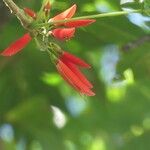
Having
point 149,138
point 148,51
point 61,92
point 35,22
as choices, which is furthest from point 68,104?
point 35,22

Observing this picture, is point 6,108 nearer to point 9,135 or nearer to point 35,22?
point 9,135

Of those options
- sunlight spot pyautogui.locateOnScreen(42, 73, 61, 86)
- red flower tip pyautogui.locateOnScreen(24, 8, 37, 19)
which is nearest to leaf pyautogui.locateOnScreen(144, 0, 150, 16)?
red flower tip pyautogui.locateOnScreen(24, 8, 37, 19)

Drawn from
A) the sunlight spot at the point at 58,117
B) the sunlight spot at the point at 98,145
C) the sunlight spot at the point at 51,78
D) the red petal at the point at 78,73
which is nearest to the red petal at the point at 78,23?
the red petal at the point at 78,73

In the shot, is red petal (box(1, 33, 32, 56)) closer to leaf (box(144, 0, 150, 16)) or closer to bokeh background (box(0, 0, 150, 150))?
leaf (box(144, 0, 150, 16))

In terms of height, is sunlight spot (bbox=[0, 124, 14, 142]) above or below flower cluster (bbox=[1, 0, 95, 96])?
below

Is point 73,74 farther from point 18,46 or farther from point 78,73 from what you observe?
point 18,46

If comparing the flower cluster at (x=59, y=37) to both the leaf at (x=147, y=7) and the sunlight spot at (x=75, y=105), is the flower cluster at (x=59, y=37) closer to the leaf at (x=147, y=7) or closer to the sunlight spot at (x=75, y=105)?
the leaf at (x=147, y=7)

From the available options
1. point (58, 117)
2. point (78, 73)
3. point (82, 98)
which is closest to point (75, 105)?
point (58, 117)

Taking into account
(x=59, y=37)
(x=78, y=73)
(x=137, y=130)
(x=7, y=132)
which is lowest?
(x=137, y=130)
